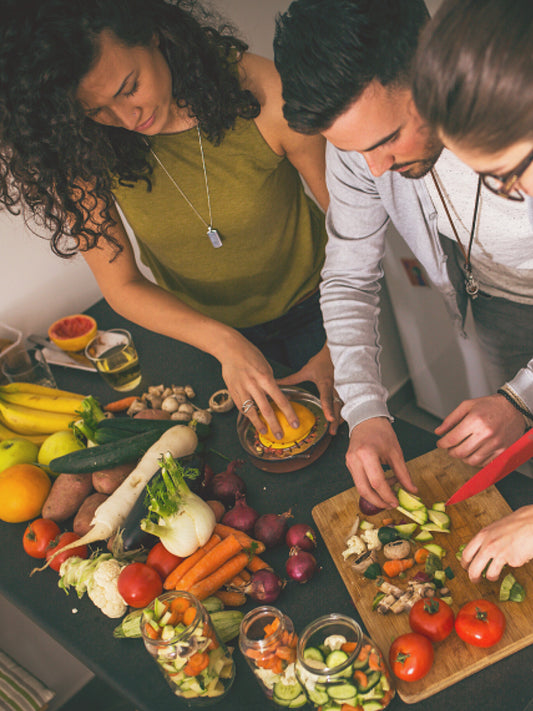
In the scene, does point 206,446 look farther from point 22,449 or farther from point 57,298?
point 57,298

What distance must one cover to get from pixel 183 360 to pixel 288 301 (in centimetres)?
36

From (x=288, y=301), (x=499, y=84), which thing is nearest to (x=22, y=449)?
(x=288, y=301)

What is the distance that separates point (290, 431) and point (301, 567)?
34cm

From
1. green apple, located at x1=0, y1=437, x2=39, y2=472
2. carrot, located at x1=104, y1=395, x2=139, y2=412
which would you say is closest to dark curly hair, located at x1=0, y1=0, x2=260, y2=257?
carrot, located at x1=104, y1=395, x2=139, y2=412

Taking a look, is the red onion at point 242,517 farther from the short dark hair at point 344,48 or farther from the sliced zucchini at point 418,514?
the short dark hair at point 344,48

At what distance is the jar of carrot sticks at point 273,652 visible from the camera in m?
0.99

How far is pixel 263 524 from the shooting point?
1.30m

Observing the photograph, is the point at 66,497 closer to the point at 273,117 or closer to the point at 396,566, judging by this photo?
the point at 396,566

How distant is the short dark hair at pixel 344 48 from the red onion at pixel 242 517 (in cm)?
79

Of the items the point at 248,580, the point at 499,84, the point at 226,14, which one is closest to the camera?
the point at 499,84

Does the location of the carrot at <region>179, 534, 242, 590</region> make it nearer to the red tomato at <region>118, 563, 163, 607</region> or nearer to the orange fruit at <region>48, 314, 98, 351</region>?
the red tomato at <region>118, 563, 163, 607</region>

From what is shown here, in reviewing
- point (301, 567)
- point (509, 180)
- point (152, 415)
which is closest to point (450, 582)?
point (301, 567)

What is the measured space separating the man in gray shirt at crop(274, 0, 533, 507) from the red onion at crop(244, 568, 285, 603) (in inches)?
9.6

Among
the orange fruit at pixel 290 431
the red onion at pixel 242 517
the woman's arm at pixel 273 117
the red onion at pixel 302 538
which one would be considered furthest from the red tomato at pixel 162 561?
the woman's arm at pixel 273 117
